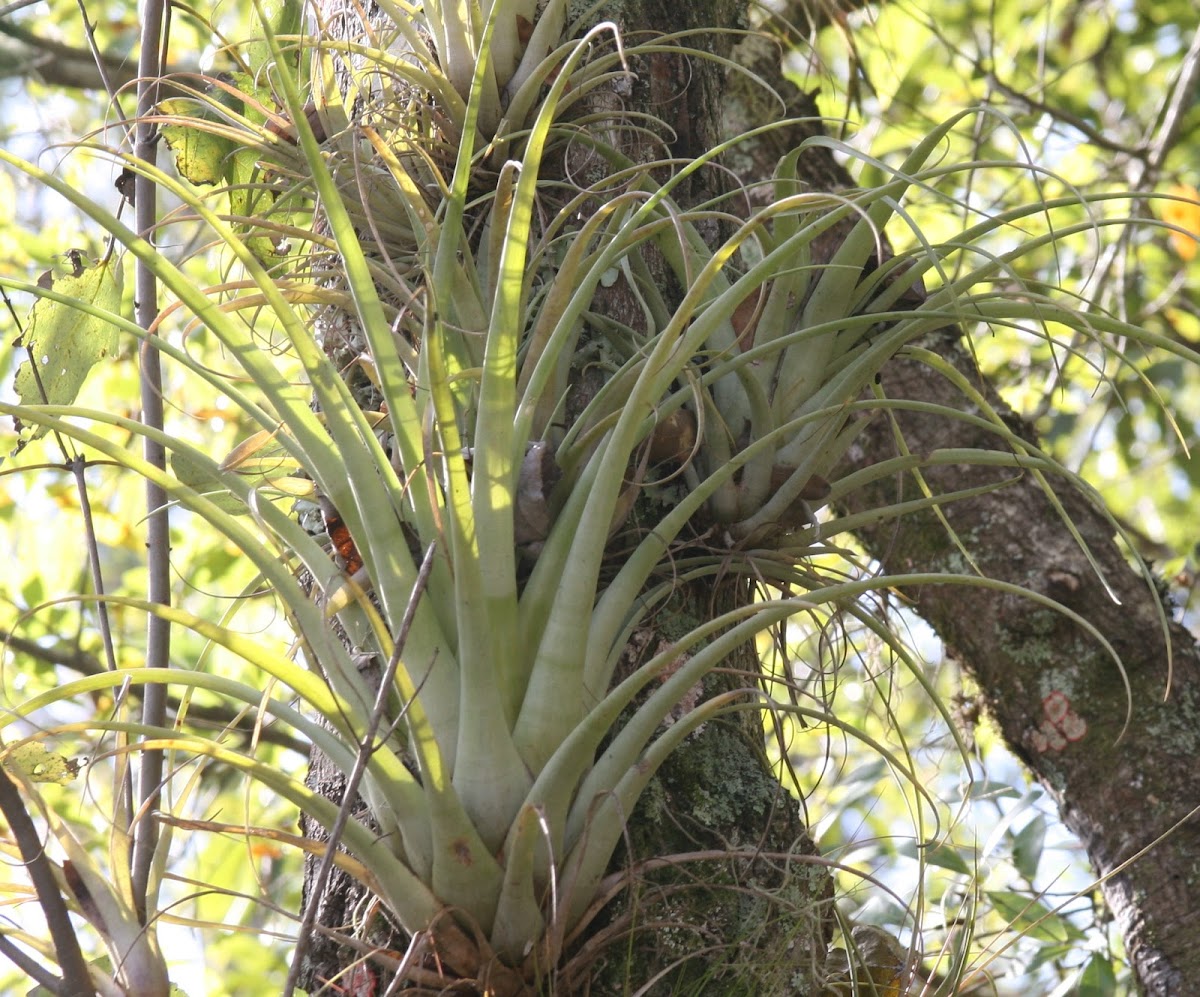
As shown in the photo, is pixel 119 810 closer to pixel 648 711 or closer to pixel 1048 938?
pixel 648 711

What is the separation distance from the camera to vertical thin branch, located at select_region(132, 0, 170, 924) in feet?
2.17

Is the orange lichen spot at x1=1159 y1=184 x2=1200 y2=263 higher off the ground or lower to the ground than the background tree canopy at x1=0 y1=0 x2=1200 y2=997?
higher

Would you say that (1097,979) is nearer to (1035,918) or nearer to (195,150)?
(1035,918)

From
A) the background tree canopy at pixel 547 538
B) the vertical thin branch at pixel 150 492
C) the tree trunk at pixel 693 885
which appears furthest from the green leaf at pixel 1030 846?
the vertical thin branch at pixel 150 492

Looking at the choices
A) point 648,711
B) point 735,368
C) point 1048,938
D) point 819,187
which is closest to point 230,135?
point 735,368

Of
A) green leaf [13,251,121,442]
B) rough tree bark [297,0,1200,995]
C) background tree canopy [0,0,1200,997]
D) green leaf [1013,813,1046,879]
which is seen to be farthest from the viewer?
green leaf [1013,813,1046,879]

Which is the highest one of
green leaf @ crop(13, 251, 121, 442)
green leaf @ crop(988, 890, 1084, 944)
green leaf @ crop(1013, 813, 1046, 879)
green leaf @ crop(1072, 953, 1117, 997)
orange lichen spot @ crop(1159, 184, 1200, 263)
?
orange lichen spot @ crop(1159, 184, 1200, 263)

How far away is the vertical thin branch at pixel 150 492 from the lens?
0.66 meters

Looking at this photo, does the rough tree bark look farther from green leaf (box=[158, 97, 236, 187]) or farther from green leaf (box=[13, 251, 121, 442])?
green leaf (box=[13, 251, 121, 442])

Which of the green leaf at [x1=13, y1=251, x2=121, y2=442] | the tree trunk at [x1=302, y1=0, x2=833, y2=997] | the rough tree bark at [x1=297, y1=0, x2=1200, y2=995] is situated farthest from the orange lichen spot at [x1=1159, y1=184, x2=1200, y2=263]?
the green leaf at [x1=13, y1=251, x2=121, y2=442]

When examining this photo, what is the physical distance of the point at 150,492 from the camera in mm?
791

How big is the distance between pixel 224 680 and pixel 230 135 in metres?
0.41

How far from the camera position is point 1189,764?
144cm

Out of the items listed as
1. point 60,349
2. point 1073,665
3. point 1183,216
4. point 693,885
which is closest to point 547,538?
point 693,885
